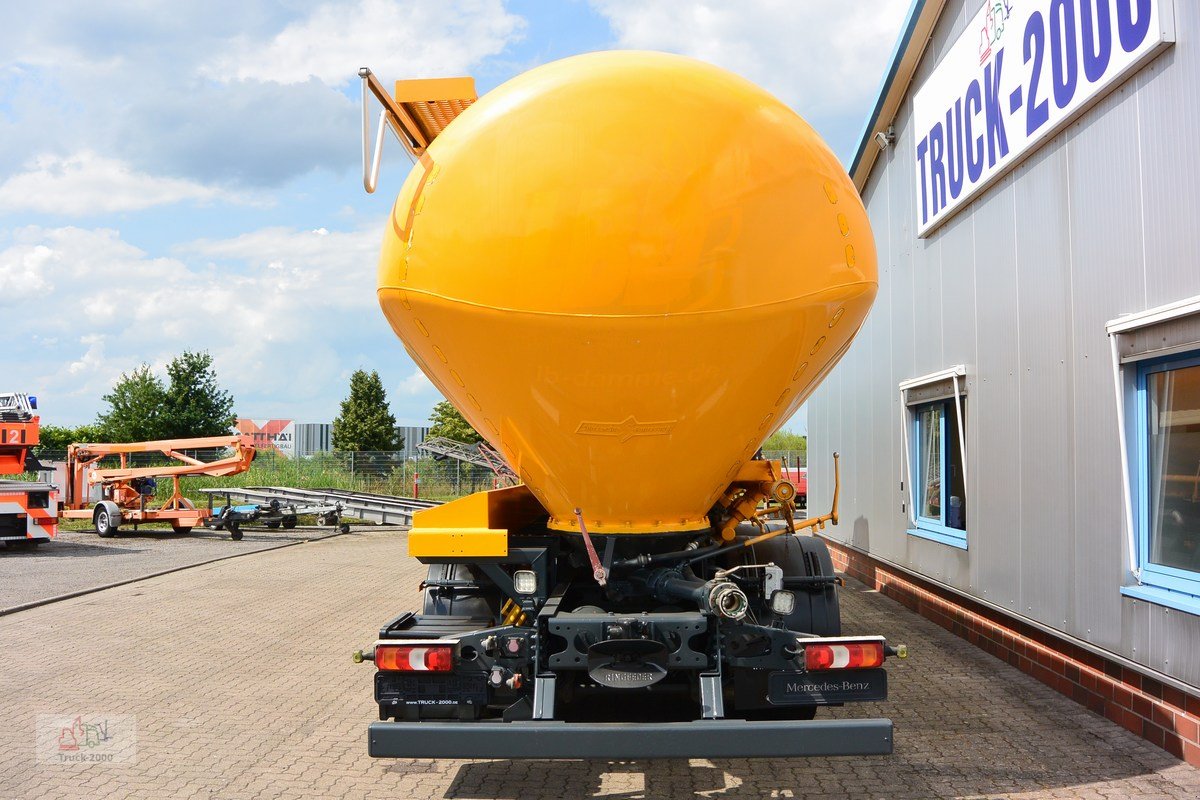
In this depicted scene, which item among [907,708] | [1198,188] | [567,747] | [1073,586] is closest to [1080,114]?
[1198,188]

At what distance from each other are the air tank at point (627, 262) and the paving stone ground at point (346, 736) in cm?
186

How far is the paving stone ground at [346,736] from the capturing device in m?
4.52

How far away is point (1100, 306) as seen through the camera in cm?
563

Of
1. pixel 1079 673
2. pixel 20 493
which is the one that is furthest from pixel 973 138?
pixel 20 493

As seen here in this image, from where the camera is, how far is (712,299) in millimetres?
3602

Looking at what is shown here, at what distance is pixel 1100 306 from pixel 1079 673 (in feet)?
7.95

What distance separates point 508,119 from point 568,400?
1241 millimetres

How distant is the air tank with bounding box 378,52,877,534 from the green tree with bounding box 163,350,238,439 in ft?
129

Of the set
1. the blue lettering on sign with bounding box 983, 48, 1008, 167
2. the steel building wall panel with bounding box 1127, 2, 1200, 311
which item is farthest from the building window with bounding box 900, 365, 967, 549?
the steel building wall panel with bounding box 1127, 2, 1200, 311

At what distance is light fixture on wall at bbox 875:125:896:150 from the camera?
10.6 meters

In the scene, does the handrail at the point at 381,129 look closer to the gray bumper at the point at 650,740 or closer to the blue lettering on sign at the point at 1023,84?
the gray bumper at the point at 650,740

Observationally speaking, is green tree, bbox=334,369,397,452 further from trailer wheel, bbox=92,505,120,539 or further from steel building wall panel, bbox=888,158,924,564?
steel building wall panel, bbox=888,158,924,564

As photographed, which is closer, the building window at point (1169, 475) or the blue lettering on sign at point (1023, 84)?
the building window at point (1169, 475)

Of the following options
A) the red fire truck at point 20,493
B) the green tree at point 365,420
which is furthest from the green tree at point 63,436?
the red fire truck at point 20,493
